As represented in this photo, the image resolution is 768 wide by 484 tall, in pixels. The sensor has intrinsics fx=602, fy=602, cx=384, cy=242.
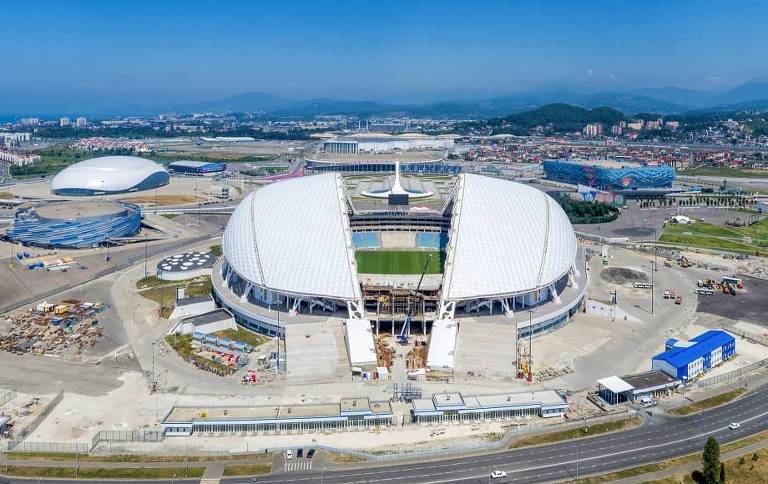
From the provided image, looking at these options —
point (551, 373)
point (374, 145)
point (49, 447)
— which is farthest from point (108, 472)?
point (374, 145)

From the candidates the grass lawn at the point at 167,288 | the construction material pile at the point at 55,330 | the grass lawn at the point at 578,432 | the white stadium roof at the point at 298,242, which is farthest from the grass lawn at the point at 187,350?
the grass lawn at the point at 578,432

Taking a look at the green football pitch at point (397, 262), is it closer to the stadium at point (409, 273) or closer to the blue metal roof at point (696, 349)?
the stadium at point (409, 273)

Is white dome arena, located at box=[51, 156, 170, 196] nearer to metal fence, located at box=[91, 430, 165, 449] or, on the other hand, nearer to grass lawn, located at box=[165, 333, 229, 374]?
grass lawn, located at box=[165, 333, 229, 374]

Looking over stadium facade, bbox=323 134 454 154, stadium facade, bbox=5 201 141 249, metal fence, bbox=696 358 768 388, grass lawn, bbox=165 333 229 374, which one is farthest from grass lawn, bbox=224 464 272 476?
stadium facade, bbox=323 134 454 154

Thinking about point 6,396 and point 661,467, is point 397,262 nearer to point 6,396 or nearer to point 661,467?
point 661,467

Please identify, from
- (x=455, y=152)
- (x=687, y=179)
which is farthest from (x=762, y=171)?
(x=455, y=152)

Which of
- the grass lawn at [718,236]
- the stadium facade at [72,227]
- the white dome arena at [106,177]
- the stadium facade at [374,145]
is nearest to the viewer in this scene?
the stadium facade at [72,227]
